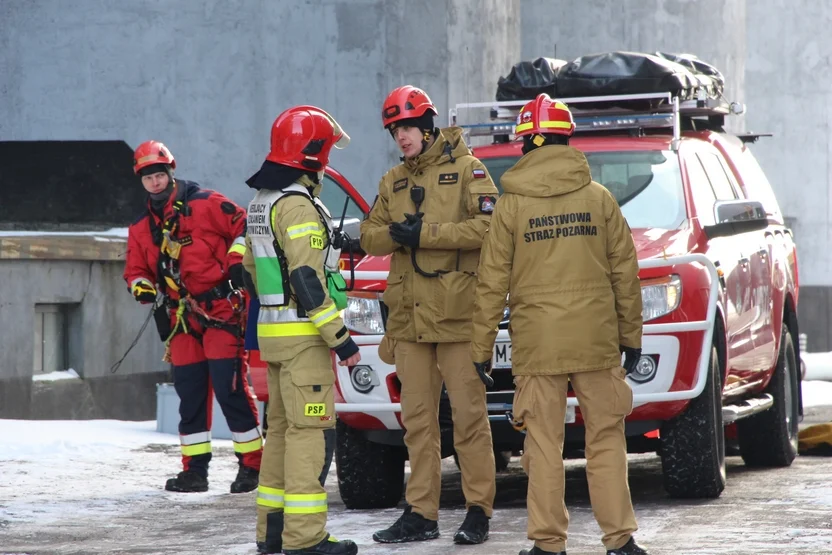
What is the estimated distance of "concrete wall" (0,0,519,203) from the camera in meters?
13.1

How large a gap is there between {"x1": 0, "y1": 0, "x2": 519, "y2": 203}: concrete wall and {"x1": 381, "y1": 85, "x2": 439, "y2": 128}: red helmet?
22.1 feet

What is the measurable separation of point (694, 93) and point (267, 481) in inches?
155

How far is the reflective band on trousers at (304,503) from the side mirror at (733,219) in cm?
245

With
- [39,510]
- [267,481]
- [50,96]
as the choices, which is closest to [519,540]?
[267,481]

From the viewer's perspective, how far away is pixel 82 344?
11.5m

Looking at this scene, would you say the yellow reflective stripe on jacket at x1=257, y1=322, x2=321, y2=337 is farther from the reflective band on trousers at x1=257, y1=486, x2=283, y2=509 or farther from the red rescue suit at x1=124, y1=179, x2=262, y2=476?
the red rescue suit at x1=124, y1=179, x2=262, y2=476

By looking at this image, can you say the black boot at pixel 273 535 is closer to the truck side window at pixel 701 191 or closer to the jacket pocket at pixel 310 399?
the jacket pocket at pixel 310 399

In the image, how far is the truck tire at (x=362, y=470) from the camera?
7.09 m

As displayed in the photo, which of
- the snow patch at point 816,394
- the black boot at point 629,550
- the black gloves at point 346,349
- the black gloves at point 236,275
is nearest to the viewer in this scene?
the black boot at point 629,550

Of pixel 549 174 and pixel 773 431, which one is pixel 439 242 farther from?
pixel 773 431

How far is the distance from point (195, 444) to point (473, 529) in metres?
2.36

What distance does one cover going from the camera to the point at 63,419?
11266 millimetres

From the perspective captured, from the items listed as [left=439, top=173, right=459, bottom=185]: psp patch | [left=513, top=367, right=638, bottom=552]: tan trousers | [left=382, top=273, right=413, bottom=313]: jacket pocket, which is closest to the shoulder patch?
[left=439, top=173, right=459, bottom=185]: psp patch

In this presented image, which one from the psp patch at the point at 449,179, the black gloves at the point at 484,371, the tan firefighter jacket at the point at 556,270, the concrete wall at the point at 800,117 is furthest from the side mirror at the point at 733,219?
the concrete wall at the point at 800,117
